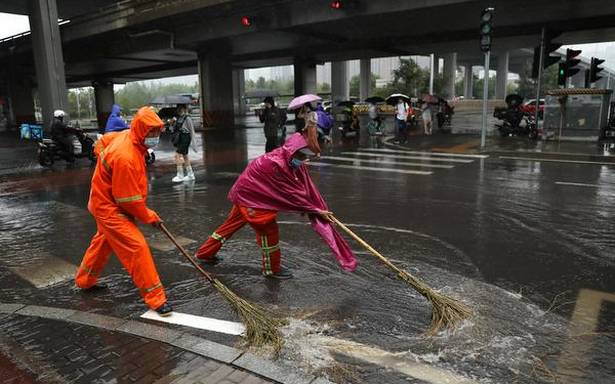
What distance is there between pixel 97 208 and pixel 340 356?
2.39m

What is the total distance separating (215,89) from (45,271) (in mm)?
25186

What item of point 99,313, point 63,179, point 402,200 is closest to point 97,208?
point 99,313

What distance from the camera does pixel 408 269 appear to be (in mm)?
5062

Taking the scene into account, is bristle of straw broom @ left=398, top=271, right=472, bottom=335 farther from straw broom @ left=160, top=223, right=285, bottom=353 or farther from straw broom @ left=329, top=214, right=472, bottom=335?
straw broom @ left=160, top=223, right=285, bottom=353

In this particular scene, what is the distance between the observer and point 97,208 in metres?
4.12

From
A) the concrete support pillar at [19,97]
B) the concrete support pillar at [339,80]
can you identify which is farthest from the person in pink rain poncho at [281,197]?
the concrete support pillar at [19,97]

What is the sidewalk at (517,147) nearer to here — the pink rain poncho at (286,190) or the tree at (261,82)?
the pink rain poncho at (286,190)

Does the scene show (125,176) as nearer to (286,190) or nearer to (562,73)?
(286,190)

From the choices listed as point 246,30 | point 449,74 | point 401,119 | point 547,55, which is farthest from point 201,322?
point 449,74

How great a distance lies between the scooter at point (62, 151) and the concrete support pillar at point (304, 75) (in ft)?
68.7

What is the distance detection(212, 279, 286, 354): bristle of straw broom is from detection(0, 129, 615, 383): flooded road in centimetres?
11

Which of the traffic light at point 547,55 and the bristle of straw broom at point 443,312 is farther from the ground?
the traffic light at point 547,55

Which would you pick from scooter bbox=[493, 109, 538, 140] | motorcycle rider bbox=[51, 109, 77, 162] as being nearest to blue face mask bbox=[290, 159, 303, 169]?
motorcycle rider bbox=[51, 109, 77, 162]

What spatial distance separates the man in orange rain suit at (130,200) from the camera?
3.90 meters
